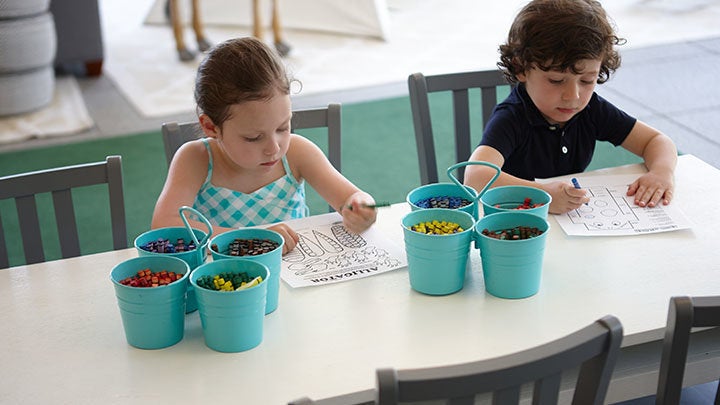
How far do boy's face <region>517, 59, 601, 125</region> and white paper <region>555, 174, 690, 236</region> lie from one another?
0.60 feet

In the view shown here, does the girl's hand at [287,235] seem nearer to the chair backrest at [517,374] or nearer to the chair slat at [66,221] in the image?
the chair slat at [66,221]

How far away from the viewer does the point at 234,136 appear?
65.8 inches

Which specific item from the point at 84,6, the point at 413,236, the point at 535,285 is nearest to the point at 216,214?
the point at 413,236

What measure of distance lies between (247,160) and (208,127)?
0.11 m

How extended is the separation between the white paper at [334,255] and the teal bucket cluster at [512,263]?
0.18 m

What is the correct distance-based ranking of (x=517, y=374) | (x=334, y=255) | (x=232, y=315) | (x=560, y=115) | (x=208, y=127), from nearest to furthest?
(x=517, y=374) < (x=232, y=315) < (x=334, y=255) < (x=208, y=127) < (x=560, y=115)

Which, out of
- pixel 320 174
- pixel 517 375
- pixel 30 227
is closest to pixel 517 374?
pixel 517 375

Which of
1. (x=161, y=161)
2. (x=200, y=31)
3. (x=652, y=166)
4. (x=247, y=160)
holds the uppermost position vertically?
(x=247, y=160)

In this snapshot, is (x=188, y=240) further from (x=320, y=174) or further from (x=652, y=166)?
(x=652, y=166)

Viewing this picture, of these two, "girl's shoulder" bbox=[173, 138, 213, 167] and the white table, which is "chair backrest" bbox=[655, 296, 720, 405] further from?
"girl's shoulder" bbox=[173, 138, 213, 167]

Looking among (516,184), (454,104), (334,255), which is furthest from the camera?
(454,104)

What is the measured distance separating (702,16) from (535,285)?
470cm

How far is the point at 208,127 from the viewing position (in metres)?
1.73

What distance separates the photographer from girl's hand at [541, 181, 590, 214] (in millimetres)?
1723
